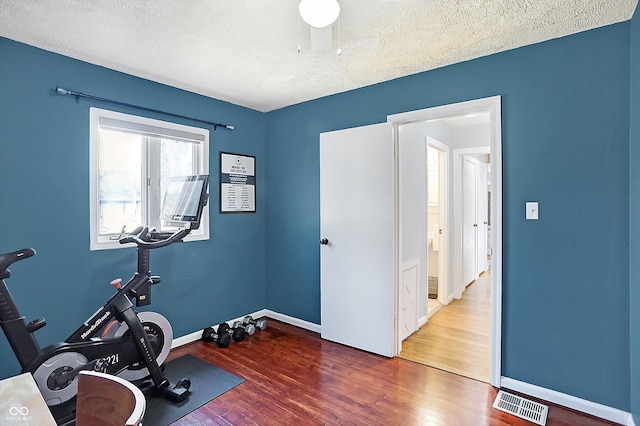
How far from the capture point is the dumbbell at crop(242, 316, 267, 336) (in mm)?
3439

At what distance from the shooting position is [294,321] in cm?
373

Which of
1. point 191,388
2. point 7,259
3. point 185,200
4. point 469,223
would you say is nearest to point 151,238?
point 185,200

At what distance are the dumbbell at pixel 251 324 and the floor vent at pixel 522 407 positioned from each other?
2241mm

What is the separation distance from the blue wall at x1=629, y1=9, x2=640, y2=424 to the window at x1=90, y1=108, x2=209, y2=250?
130 inches

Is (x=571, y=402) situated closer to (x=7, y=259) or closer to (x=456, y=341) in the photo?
(x=456, y=341)

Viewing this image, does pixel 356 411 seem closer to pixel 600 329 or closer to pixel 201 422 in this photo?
pixel 201 422

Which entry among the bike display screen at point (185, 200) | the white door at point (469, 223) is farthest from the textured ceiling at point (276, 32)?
the white door at point (469, 223)

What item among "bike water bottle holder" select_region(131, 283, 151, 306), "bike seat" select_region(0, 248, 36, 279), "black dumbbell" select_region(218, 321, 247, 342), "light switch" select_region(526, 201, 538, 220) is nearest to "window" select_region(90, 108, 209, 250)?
"bike water bottle holder" select_region(131, 283, 151, 306)

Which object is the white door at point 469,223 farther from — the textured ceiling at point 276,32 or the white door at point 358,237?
the textured ceiling at point 276,32

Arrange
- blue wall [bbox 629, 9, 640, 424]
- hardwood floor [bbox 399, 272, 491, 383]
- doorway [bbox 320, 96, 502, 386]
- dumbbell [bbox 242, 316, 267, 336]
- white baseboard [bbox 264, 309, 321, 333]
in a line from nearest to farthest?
1. blue wall [bbox 629, 9, 640, 424]
2. hardwood floor [bbox 399, 272, 491, 383]
3. doorway [bbox 320, 96, 502, 386]
4. dumbbell [bbox 242, 316, 267, 336]
5. white baseboard [bbox 264, 309, 321, 333]

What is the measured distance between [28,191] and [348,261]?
8.26ft

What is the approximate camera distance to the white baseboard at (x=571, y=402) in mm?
2006

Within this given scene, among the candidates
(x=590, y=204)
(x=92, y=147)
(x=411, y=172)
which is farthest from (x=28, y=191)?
(x=590, y=204)

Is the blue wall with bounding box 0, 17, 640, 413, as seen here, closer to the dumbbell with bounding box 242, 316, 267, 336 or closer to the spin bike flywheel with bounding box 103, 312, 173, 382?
the spin bike flywheel with bounding box 103, 312, 173, 382
